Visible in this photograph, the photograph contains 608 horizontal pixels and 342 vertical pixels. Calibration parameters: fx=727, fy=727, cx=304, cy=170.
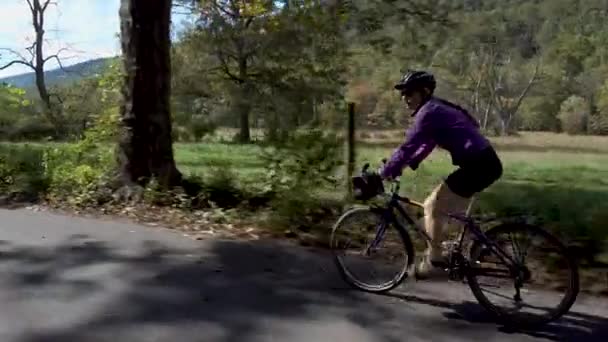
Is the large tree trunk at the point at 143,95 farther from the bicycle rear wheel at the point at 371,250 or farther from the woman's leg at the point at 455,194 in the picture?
the woman's leg at the point at 455,194

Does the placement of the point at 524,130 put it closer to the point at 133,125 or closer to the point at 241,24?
the point at 133,125

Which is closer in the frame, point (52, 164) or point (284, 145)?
point (284, 145)

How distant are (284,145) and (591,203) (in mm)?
3756

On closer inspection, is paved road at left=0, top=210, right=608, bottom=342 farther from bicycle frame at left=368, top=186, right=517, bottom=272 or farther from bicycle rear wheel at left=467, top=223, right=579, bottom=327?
bicycle frame at left=368, top=186, right=517, bottom=272

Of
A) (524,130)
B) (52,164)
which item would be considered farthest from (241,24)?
(52,164)

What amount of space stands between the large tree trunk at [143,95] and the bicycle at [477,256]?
4.89 metres

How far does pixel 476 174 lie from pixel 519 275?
804mm

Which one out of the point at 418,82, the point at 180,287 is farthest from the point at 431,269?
the point at 180,287

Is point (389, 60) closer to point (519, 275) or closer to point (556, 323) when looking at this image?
point (519, 275)

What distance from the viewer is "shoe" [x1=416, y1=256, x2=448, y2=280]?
220 inches

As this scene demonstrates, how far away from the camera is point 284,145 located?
9.37 meters

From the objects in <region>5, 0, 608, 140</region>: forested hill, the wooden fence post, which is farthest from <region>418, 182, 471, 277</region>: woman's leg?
<region>5, 0, 608, 140</region>: forested hill

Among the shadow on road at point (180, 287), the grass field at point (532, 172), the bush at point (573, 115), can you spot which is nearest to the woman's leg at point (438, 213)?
the shadow on road at point (180, 287)

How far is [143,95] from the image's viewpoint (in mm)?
10219
